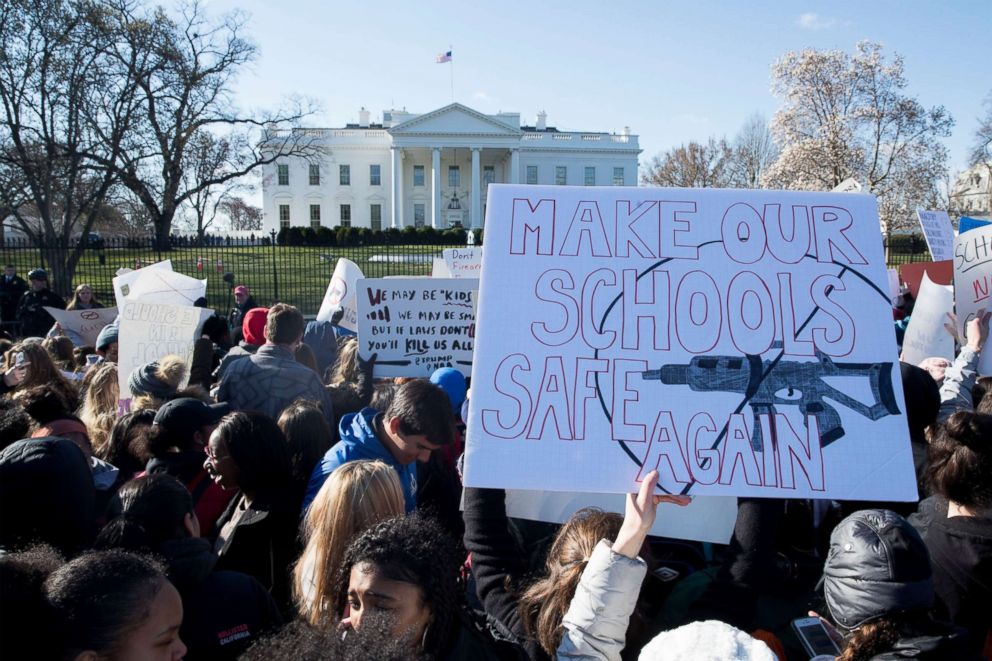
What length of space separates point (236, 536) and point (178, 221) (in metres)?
38.2

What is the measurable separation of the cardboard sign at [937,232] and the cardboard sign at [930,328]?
2.16 m

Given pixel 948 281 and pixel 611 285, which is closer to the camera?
pixel 611 285

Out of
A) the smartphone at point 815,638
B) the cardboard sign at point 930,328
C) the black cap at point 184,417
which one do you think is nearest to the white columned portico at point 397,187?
the cardboard sign at point 930,328

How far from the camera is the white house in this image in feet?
221

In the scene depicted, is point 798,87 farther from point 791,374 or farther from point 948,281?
point 791,374

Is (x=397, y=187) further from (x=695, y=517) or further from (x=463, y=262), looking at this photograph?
(x=695, y=517)

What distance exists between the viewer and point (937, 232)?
6.91 m

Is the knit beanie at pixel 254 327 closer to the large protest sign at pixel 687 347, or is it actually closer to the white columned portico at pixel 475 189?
the large protest sign at pixel 687 347

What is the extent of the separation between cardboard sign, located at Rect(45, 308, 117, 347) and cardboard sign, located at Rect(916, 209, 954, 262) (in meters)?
8.60

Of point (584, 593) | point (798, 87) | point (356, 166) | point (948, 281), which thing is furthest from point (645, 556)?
point (356, 166)

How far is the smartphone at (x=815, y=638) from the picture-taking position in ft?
5.85

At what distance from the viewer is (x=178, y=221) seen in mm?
36875

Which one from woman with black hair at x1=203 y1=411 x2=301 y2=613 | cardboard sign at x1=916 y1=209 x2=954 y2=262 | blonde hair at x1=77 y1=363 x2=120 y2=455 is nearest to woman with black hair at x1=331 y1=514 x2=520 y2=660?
woman with black hair at x1=203 y1=411 x2=301 y2=613

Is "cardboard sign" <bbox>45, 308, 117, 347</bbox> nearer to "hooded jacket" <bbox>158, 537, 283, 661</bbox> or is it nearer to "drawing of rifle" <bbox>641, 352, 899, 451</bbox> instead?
"hooded jacket" <bbox>158, 537, 283, 661</bbox>
